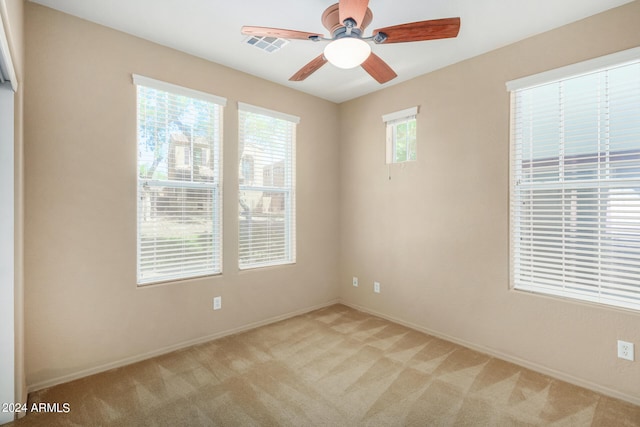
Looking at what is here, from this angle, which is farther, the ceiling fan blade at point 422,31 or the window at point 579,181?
the window at point 579,181

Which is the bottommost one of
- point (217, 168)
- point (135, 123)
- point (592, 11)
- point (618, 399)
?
point (618, 399)

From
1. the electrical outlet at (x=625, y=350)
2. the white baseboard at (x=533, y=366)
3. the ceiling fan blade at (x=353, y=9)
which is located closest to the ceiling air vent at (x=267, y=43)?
the ceiling fan blade at (x=353, y=9)

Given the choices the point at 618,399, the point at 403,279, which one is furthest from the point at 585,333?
the point at 403,279

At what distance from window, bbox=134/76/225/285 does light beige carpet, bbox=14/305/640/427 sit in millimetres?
865

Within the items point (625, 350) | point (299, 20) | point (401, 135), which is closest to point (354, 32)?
point (299, 20)

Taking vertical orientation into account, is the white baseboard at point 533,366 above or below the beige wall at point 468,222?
below

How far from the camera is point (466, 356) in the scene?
9.52ft

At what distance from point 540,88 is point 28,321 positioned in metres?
4.50

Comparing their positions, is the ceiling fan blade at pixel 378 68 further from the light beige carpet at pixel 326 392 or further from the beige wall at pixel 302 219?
the light beige carpet at pixel 326 392

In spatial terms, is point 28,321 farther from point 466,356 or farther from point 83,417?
point 466,356

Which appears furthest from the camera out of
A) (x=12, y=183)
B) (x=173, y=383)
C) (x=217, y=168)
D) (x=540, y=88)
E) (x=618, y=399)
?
(x=217, y=168)

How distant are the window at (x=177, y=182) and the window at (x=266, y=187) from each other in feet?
1.02

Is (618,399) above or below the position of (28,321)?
below

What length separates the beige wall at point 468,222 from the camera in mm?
2404
